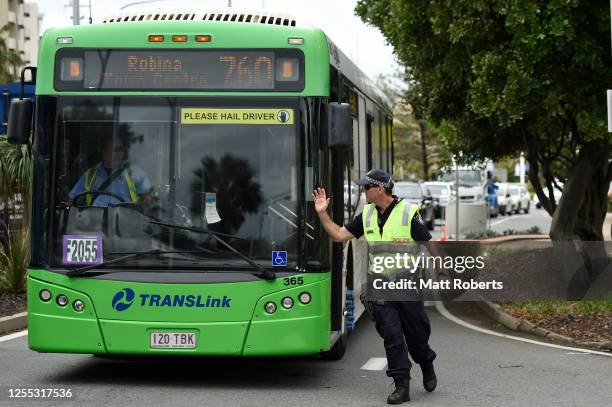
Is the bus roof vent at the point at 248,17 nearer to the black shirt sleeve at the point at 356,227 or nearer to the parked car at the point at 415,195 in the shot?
the black shirt sleeve at the point at 356,227

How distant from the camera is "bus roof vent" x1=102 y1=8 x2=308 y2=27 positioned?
9.89 metres

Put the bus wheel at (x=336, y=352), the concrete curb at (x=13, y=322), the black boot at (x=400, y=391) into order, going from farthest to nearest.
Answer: the concrete curb at (x=13, y=322) → the bus wheel at (x=336, y=352) → the black boot at (x=400, y=391)

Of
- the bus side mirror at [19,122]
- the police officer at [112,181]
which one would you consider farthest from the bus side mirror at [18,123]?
the police officer at [112,181]

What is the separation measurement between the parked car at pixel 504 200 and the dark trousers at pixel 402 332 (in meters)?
50.2

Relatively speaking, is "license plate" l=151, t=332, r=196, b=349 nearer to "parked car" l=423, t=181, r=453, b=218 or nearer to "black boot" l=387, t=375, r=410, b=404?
"black boot" l=387, t=375, r=410, b=404

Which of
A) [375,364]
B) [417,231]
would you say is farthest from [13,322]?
[417,231]

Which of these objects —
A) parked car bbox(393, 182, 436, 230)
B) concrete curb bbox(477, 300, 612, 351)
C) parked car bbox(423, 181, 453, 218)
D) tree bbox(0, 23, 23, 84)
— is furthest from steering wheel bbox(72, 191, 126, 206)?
tree bbox(0, 23, 23, 84)

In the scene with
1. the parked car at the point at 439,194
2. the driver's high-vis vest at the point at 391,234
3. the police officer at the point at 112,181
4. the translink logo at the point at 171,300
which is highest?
the parked car at the point at 439,194

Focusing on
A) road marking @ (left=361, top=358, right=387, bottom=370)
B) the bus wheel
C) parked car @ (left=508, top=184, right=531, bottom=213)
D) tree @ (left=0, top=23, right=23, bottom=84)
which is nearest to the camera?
road marking @ (left=361, top=358, right=387, bottom=370)

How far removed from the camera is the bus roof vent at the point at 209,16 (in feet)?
32.4

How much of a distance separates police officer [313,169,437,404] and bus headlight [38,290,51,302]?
2237 millimetres

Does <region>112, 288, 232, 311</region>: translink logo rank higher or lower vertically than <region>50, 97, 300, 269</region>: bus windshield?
lower

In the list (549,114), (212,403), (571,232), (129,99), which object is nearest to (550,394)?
(212,403)

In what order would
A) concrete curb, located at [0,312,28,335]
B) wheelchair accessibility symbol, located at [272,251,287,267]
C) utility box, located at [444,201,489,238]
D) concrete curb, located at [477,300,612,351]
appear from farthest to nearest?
utility box, located at [444,201,489,238]
concrete curb, located at [0,312,28,335]
concrete curb, located at [477,300,612,351]
wheelchair accessibility symbol, located at [272,251,287,267]
